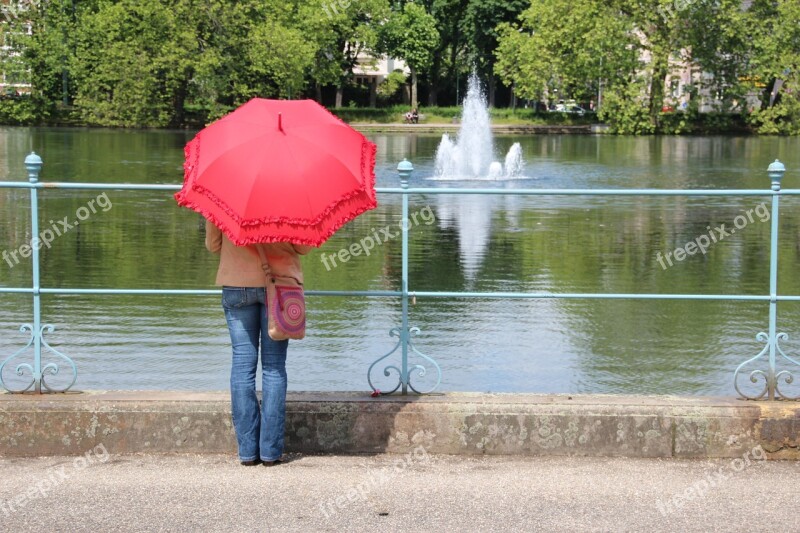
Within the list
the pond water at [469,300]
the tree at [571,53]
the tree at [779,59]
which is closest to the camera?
the pond water at [469,300]

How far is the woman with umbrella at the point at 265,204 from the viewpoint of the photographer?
231 inches

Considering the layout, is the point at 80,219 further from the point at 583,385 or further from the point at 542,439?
the point at 542,439

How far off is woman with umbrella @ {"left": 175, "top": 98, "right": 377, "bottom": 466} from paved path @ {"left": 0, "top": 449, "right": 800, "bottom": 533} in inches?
17.2

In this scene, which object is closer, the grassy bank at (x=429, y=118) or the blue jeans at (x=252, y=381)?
the blue jeans at (x=252, y=381)

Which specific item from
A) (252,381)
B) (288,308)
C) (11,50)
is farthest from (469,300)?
(11,50)

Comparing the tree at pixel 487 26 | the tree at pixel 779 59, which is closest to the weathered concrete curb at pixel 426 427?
the tree at pixel 779 59

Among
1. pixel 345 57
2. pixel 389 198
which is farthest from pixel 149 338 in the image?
pixel 345 57

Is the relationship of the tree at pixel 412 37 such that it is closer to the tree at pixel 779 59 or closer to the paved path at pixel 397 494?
the tree at pixel 779 59

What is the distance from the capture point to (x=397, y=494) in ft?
19.4

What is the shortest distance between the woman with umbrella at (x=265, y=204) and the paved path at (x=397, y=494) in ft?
1.43

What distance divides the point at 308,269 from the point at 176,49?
56673 mm

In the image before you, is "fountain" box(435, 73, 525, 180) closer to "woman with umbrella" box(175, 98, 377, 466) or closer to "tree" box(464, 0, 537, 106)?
"woman with umbrella" box(175, 98, 377, 466)

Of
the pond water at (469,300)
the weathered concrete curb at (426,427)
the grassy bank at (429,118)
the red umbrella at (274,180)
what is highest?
the grassy bank at (429,118)

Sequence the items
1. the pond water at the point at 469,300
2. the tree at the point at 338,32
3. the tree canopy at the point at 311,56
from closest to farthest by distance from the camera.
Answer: the pond water at the point at 469,300
the tree canopy at the point at 311,56
the tree at the point at 338,32
